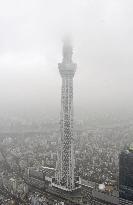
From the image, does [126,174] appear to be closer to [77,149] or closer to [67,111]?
[67,111]

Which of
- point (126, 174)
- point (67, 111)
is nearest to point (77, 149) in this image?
point (67, 111)

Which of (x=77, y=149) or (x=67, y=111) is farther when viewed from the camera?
(x=77, y=149)

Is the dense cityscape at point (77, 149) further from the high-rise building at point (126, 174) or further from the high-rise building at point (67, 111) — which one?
the high-rise building at point (126, 174)

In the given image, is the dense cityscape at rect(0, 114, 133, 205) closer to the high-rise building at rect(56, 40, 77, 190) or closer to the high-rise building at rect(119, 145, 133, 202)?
the high-rise building at rect(56, 40, 77, 190)

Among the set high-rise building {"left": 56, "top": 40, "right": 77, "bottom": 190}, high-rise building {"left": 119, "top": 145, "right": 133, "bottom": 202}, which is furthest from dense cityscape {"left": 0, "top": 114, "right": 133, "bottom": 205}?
high-rise building {"left": 119, "top": 145, "right": 133, "bottom": 202}

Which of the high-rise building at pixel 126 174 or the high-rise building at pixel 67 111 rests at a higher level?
the high-rise building at pixel 67 111

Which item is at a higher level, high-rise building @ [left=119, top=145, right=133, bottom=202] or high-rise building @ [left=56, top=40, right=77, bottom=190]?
high-rise building @ [left=56, top=40, right=77, bottom=190]

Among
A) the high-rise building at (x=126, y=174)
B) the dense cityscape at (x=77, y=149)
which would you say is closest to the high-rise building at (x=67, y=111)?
the dense cityscape at (x=77, y=149)

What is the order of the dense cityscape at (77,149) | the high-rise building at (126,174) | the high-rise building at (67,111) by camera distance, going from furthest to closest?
the dense cityscape at (77,149)
the high-rise building at (67,111)
the high-rise building at (126,174)
